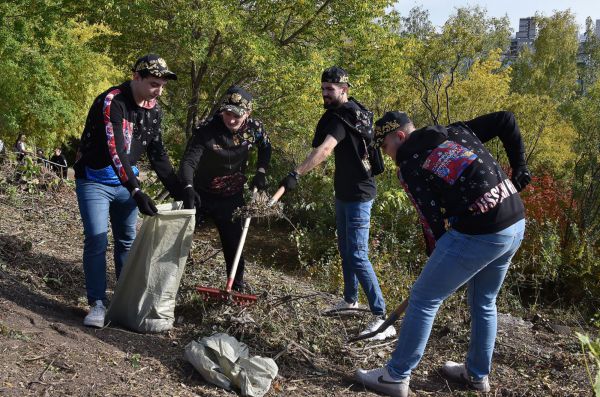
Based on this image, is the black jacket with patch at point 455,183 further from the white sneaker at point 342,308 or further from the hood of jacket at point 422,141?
the white sneaker at point 342,308

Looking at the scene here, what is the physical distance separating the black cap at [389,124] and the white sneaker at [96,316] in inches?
75.6

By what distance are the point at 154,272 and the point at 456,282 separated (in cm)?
173

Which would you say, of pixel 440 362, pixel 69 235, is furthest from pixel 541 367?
pixel 69 235

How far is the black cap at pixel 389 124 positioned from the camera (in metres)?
3.38

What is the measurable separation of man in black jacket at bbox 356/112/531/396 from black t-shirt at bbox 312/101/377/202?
2.61 feet

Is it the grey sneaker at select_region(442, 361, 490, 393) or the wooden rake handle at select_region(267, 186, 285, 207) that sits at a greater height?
the wooden rake handle at select_region(267, 186, 285, 207)

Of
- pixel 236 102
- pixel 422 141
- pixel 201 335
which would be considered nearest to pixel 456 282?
pixel 422 141

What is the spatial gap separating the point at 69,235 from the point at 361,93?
570 centimetres

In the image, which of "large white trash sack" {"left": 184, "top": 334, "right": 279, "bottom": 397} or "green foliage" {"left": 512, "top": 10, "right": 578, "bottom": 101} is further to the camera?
"green foliage" {"left": 512, "top": 10, "right": 578, "bottom": 101}

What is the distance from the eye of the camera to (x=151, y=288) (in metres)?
3.82

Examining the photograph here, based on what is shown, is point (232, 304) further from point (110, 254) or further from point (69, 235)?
point (69, 235)

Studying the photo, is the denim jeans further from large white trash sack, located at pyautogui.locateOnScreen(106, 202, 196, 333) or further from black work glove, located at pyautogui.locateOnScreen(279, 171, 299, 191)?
large white trash sack, located at pyautogui.locateOnScreen(106, 202, 196, 333)

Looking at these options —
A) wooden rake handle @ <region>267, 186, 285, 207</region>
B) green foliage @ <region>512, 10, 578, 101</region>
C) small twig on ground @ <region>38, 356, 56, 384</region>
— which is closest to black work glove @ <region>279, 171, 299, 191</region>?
wooden rake handle @ <region>267, 186, 285, 207</region>

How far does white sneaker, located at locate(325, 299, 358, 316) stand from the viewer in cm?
455
